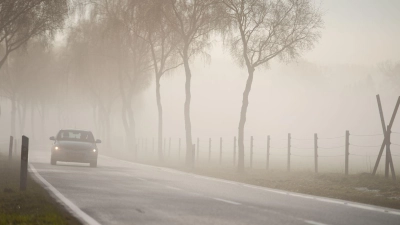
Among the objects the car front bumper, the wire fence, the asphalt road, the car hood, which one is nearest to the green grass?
the asphalt road

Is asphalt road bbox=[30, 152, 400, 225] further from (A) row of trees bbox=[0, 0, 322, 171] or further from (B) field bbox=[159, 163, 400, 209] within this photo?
(A) row of trees bbox=[0, 0, 322, 171]

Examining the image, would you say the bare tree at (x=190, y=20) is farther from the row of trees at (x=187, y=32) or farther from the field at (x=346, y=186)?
the field at (x=346, y=186)

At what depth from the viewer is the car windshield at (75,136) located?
30.0 m

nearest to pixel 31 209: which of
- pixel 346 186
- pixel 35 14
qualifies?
pixel 346 186

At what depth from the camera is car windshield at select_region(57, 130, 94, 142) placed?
98.5 feet

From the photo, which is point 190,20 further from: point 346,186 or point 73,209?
point 73,209

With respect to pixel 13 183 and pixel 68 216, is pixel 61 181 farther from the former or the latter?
pixel 68 216

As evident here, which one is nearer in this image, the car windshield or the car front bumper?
the car front bumper

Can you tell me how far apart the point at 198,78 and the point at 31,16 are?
444ft

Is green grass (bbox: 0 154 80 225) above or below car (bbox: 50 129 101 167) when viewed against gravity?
below

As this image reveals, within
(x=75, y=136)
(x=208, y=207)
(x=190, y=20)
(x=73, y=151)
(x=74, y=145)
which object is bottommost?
(x=208, y=207)

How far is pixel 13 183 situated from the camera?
56.3 ft

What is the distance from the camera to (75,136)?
101ft

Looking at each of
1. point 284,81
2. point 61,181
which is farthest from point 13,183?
point 284,81
